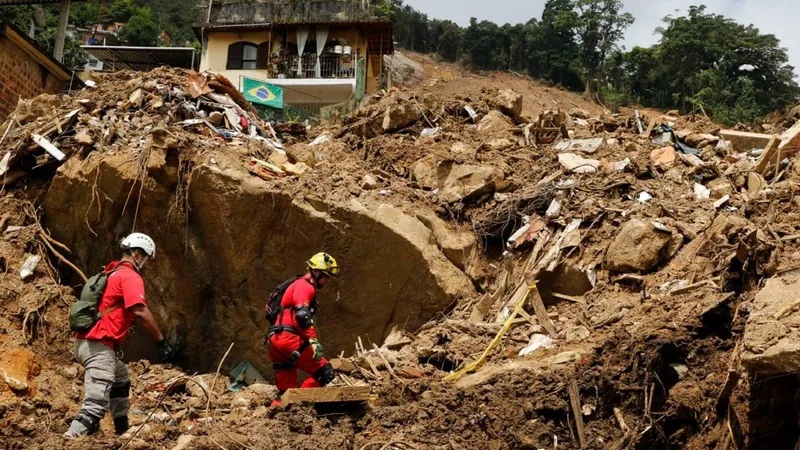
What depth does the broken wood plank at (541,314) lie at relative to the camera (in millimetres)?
7859

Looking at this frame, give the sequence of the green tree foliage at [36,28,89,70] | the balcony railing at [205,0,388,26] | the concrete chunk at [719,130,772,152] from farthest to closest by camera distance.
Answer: the green tree foliage at [36,28,89,70], the balcony railing at [205,0,388,26], the concrete chunk at [719,130,772,152]

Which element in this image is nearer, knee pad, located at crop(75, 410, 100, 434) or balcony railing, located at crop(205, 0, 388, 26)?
knee pad, located at crop(75, 410, 100, 434)

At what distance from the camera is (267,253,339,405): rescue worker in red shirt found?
270 inches

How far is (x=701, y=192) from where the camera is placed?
950 cm

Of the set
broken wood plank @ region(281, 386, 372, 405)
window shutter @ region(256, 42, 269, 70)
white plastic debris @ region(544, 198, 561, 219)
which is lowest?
broken wood plank @ region(281, 386, 372, 405)

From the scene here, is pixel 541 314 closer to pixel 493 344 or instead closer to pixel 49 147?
pixel 493 344

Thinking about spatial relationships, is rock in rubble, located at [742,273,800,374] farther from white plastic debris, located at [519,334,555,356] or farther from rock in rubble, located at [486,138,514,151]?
rock in rubble, located at [486,138,514,151]

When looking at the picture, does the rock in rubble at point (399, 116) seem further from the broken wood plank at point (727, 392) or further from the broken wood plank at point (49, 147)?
the broken wood plank at point (727, 392)

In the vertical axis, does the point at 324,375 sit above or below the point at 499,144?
below

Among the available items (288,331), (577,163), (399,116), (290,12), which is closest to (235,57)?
(290,12)

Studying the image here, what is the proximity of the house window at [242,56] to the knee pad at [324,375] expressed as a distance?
20.3m

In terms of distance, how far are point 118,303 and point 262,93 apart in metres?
13.4

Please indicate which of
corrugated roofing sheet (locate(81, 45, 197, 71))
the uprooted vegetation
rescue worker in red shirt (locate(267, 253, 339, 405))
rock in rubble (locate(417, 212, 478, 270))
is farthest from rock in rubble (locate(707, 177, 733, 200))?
corrugated roofing sheet (locate(81, 45, 197, 71))

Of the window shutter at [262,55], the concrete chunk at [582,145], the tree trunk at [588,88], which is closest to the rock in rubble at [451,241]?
the concrete chunk at [582,145]
